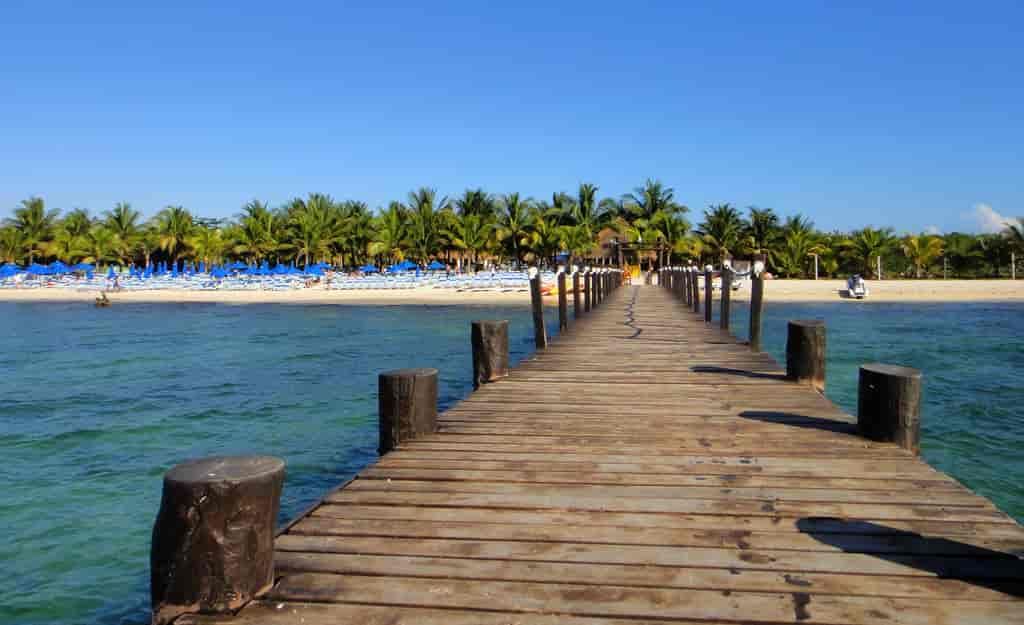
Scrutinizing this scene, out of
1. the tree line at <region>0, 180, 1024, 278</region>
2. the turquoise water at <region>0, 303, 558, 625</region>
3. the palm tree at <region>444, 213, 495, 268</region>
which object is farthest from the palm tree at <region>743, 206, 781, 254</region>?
the turquoise water at <region>0, 303, 558, 625</region>

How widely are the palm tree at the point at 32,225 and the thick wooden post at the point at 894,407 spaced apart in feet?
266

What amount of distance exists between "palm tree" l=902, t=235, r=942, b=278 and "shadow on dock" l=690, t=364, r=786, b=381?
58953mm

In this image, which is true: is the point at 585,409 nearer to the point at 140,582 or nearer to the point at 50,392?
the point at 140,582

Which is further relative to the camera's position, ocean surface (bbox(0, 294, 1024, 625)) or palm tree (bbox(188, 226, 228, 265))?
palm tree (bbox(188, 226, 228, 265))

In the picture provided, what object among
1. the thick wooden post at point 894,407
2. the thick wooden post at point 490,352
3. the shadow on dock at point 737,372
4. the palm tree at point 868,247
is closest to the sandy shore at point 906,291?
the palm tree at point 868,247

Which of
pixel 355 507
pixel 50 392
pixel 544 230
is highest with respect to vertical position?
pixel 544 230

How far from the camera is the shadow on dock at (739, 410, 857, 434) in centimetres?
513

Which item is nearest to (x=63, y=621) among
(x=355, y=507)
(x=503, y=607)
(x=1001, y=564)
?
(x=355, y=507)

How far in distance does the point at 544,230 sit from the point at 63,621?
52.8 metres

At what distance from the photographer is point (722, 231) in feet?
190

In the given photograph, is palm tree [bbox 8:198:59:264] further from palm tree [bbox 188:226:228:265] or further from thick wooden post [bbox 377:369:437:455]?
thick wooden post [bbox 377:369:437:455]

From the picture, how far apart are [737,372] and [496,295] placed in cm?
3894

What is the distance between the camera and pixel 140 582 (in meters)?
5.41

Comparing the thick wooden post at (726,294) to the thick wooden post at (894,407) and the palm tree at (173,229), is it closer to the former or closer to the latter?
the thick wooden post at (894,407)
